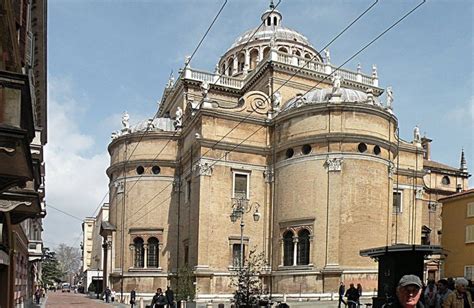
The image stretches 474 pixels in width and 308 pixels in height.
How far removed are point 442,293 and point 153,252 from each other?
35.8m

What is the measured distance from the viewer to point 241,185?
4209 centimetres

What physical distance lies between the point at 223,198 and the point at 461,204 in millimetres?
15398

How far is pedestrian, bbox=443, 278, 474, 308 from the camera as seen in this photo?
11531mm

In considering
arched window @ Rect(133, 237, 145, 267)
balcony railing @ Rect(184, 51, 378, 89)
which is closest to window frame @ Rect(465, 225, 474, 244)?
balcony railing @ Rect(184, 51, 378, 89)

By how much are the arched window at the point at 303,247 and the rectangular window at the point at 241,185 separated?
4.92 meters

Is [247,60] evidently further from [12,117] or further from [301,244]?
[12,117]

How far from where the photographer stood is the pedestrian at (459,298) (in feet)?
37.8

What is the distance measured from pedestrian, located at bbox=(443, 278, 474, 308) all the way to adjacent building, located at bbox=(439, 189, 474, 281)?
80.6 feet

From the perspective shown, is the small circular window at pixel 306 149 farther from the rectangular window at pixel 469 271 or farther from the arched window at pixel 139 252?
the arched window at pixel 139 252

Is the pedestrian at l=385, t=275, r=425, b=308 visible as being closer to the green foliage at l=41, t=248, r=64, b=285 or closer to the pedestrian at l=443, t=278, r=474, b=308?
the pedestrian at l=443, t=278, r=474, b=308

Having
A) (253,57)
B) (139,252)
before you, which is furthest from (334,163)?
(253,57)

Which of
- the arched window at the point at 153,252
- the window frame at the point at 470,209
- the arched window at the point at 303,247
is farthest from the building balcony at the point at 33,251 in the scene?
the window frame at the point at 470,209

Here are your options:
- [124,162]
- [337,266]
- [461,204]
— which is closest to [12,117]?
[337,266]

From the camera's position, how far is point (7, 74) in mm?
6195
